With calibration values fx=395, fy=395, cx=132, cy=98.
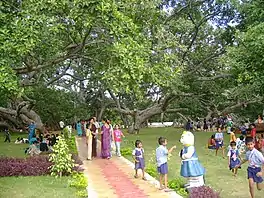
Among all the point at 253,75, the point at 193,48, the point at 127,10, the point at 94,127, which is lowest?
the point at 94,127

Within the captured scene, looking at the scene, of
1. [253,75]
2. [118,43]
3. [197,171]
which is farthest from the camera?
[253,75]

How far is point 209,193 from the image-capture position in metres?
7.37

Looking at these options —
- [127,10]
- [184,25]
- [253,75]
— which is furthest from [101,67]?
[184,25]

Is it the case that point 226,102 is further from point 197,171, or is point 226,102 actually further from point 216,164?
point 197,171

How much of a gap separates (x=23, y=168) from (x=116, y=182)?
10.5ft

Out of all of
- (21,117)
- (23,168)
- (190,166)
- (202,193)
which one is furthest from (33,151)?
(21,117)

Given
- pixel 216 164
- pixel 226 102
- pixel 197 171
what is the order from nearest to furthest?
pixel 197 171 → pixel 216 164 → pixel 226 102

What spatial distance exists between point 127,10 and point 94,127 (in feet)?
19.4

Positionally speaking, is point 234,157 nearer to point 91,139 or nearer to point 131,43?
point 131,43

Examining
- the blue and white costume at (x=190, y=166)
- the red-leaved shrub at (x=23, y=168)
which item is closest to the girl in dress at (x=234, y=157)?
the blue and white costume at (x=190, y=166)

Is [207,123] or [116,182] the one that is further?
[207,123]

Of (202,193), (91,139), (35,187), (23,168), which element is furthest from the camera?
(91,139)

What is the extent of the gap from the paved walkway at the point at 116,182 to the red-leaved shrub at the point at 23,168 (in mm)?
1316

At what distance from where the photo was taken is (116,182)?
33.4 ft
